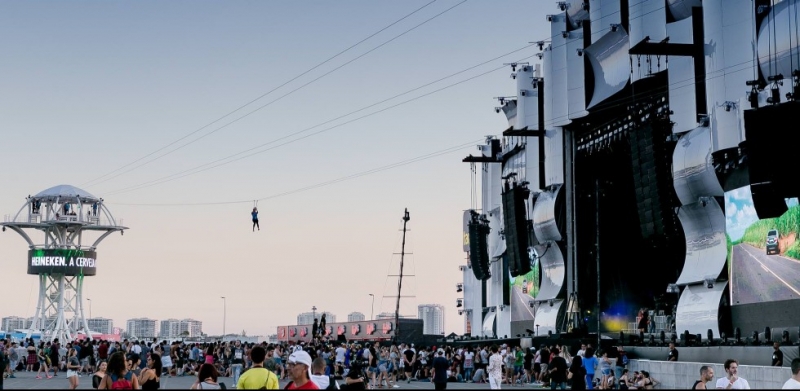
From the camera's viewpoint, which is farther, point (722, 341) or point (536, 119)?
point (536, 119)

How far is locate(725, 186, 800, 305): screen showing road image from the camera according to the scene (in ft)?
104

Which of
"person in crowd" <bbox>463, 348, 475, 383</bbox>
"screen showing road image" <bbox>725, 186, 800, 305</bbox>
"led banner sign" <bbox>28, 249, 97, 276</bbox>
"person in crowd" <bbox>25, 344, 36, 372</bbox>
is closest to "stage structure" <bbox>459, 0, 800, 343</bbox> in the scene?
"screen showing road image" <bbox>725, 186, 800, 305</bbox>

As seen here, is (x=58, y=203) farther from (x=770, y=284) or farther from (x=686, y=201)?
(x=770, y=284)

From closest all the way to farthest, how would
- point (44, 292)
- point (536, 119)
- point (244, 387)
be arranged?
point (244, 387) < point (536, 119) < point (44, 292)

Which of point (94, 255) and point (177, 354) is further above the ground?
point (94, 255)

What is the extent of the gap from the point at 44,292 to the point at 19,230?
5356mm

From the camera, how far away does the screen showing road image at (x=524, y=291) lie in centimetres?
5831

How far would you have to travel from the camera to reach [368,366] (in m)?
38.1

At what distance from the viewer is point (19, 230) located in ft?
266

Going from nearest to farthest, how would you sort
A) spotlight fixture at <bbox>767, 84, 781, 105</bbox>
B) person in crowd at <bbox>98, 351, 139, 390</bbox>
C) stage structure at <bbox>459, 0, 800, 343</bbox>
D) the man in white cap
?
the man in white cap → person in crowd at <bbox>98, 351, 139, 390</bbox> → spotlight fixture at <bbox>767, 84, 781, 105</bbox> → stage structure at <bbox>459, 0, 800, 343</bbox>

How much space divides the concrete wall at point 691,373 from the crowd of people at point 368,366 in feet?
1.37

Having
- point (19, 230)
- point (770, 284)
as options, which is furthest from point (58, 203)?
point (770, 284)

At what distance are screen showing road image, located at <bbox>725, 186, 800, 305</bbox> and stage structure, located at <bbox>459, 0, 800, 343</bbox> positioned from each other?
2.5 inches

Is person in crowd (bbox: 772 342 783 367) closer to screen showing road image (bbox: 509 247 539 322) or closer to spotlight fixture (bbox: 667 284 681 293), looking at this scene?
spotlight fixture (bbox: 667 284 681 293)
